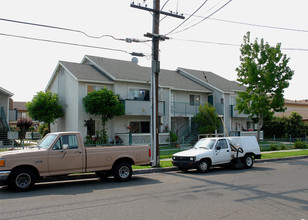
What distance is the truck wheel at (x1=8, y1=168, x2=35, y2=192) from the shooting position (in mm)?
9219

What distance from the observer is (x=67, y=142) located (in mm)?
10422

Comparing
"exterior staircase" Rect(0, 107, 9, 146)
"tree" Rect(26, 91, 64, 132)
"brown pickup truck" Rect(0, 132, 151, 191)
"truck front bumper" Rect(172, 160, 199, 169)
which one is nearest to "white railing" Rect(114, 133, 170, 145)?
"tree" Rect(26, 91, 64, 132)

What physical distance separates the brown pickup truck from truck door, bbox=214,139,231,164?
3.98 metres

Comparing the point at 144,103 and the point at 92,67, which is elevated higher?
the point at 92,67

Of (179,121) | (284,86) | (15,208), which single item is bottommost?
(15,208)

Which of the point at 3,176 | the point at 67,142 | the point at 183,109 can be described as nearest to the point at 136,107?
the point at 183,109

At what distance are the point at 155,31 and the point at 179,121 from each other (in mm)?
14655

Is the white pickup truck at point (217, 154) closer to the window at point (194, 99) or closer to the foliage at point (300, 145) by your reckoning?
the foliage at point (300, 145)

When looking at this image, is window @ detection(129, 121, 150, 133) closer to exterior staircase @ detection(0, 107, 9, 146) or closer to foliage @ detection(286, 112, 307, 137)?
exterior staircase @ detection(0, 107, 9, 146)

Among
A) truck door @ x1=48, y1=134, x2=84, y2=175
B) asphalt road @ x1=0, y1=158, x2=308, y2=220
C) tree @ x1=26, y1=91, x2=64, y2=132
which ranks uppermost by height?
tree @ x1=26, y1=91, x2=64, y2=132

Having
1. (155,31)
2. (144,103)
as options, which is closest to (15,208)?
(155,31)

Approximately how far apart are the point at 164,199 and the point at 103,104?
14613mm

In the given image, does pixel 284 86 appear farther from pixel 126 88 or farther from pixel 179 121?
pixel 126 88

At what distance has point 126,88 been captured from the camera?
83.5 ft
